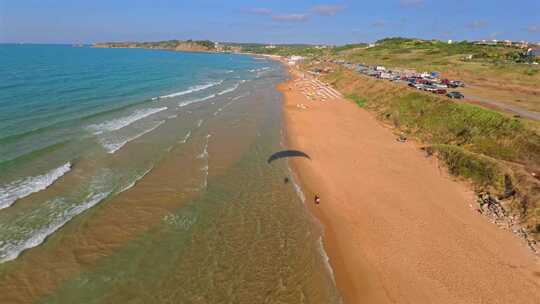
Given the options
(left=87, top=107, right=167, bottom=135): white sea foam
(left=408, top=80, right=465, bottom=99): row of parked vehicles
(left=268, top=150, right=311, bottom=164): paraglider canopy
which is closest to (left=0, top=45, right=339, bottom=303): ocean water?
(left=87, top=107, right=167, bottom=135): white sea foam

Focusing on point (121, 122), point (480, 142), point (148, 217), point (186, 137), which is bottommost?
point (148, 217)

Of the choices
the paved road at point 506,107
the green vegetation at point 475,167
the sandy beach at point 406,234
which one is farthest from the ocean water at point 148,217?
the paved road at point 506,107

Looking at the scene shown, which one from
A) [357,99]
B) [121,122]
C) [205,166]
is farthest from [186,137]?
[357,99]

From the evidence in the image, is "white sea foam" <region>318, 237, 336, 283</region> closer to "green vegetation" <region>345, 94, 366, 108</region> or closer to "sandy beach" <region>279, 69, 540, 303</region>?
"sandy beach" <region>279, 69, 540, 303</region>

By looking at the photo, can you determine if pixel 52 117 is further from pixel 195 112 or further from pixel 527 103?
pixel 527 103

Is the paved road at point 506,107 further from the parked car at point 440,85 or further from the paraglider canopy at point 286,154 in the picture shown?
the paraglider canopy at point 286,154

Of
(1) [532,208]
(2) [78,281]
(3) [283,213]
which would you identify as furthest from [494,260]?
(2) [78,281]

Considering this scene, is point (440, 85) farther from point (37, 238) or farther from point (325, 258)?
point (37, 238)
